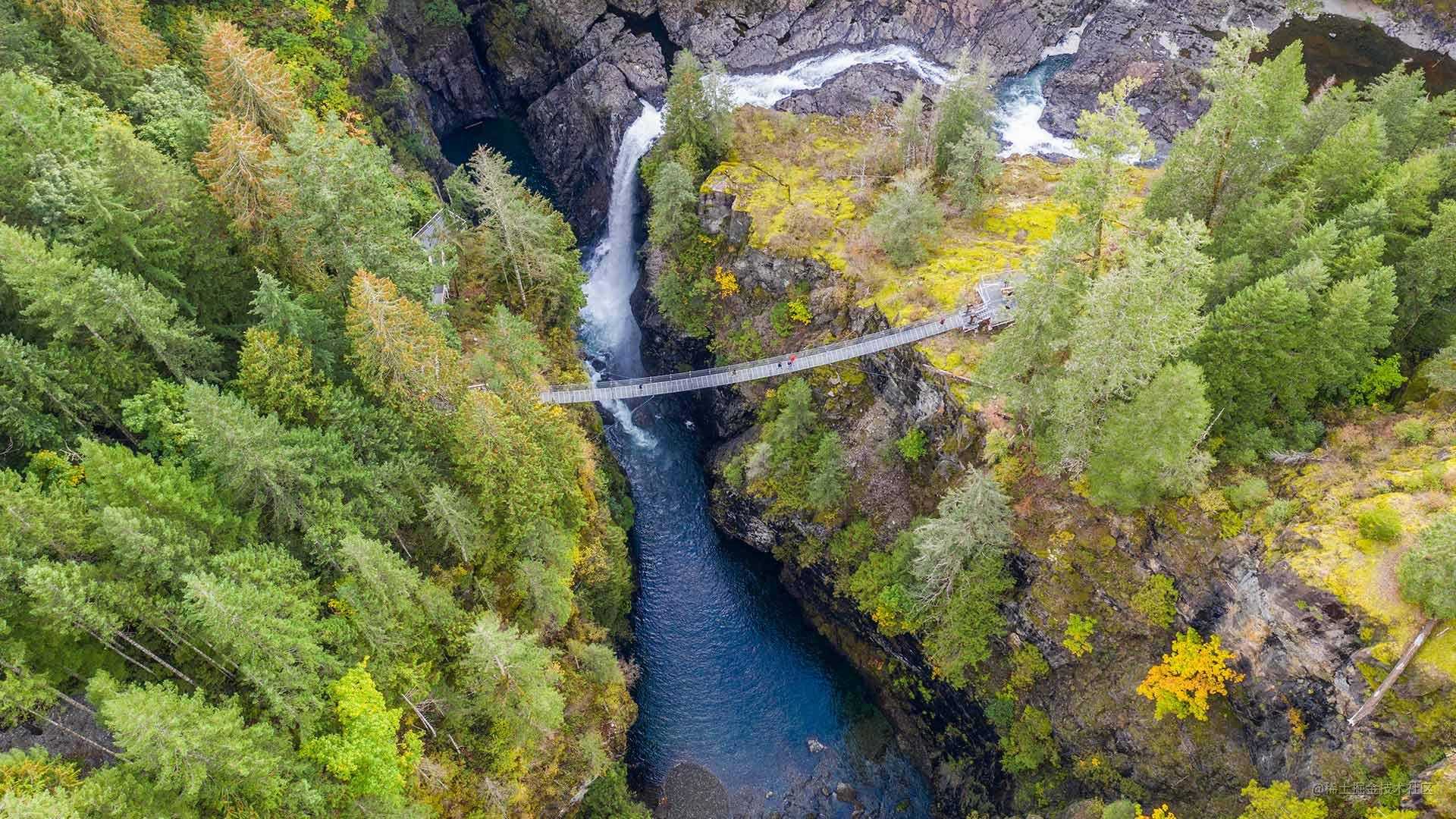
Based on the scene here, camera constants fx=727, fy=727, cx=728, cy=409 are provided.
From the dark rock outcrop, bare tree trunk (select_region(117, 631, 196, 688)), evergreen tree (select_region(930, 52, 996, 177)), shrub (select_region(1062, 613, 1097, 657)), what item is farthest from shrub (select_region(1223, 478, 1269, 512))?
the dark rock outcrop

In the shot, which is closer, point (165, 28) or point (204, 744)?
point (204, 744)

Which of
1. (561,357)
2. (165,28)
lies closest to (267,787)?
(561,357)

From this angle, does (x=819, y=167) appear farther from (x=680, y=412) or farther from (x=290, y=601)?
(x=290, y=601)

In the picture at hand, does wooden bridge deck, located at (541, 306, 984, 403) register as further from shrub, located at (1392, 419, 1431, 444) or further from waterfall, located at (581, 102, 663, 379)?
shrub, located at (1392, 419, 1431, 444)

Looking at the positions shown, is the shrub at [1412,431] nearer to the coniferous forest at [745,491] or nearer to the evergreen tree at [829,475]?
the coniferous forest at [745,491]

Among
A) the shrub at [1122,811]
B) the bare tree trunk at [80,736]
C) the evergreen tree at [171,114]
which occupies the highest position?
the evergreen tree at [171,114]

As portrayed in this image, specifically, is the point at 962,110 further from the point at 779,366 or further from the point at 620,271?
the point at 620,271

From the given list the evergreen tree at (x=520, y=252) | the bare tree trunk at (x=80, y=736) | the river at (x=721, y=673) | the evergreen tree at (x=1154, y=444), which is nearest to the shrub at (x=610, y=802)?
the river at (x=721, y=673)
